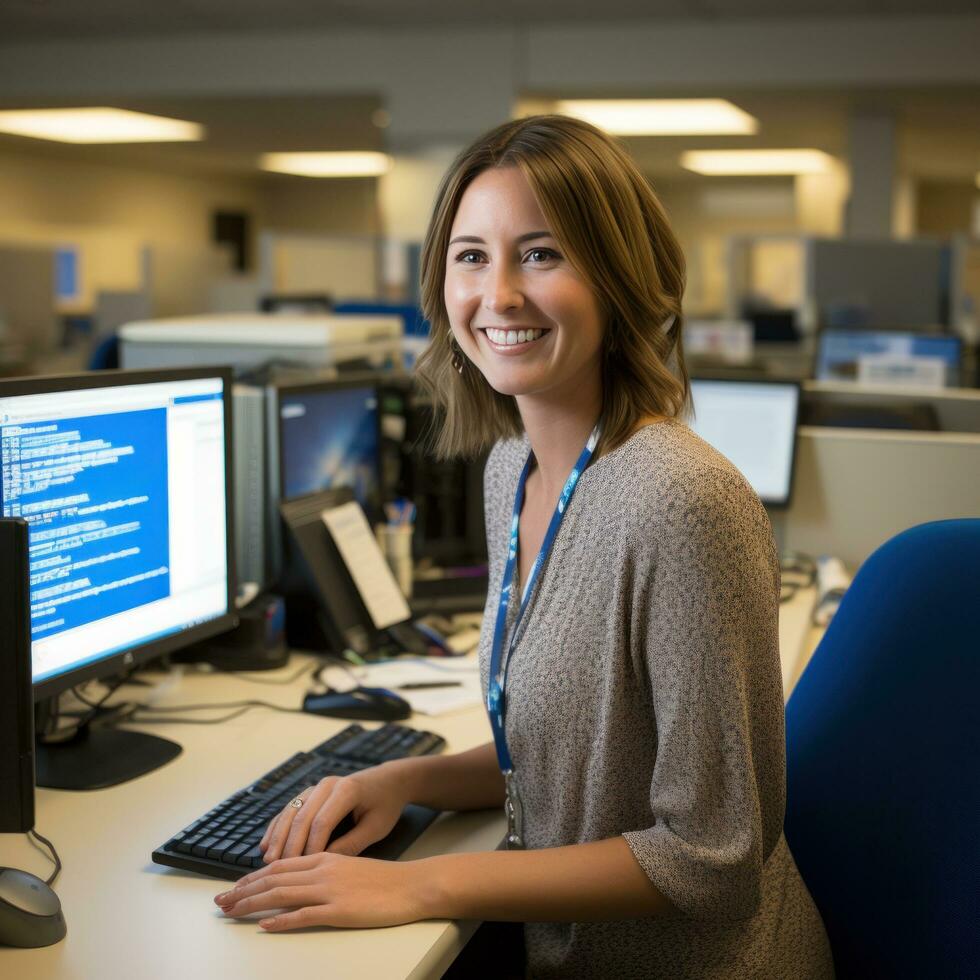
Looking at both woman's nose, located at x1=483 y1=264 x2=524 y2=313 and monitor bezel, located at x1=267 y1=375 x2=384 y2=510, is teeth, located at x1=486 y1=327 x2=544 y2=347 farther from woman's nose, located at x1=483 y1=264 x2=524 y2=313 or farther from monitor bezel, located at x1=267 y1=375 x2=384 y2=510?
monitor bezel, located at x1=267 y1=375 x2=384 y2=510

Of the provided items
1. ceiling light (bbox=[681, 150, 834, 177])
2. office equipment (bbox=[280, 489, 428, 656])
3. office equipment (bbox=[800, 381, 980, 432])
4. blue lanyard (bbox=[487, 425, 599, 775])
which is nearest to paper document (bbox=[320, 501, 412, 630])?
office equipment (bbox=[280, 489, 428, 656])

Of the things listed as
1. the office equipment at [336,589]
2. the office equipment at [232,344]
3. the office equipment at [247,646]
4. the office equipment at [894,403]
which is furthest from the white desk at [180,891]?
the office equipment at [894,403]

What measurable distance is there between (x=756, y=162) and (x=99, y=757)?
38.5 feet

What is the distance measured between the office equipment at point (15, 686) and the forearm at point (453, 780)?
1.32 ft

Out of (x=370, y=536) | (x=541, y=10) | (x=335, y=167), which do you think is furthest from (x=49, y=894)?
(x=335, y=167)

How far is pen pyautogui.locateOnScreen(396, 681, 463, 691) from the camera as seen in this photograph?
1.83 meters

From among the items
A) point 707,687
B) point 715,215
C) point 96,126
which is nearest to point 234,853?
point 707,687

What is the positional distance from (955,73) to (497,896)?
6821mm

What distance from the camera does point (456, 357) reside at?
1.44m

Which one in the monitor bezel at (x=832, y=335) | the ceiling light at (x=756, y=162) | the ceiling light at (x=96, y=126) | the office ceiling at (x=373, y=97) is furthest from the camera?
the ceiling light at (x=756, y=162)

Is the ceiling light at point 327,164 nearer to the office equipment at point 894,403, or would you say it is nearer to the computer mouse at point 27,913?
the office equipment at point 894,403

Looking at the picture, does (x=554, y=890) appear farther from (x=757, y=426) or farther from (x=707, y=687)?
(x=757, y=426)

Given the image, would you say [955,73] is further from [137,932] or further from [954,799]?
[137,932]

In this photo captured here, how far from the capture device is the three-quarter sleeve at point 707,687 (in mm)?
1031
